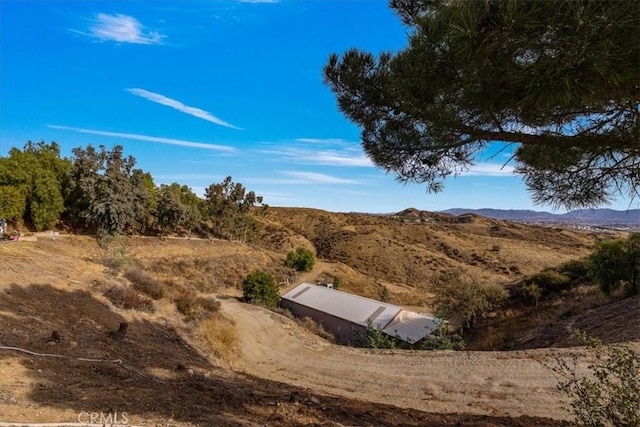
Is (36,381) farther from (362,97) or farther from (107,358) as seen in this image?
(362,97)

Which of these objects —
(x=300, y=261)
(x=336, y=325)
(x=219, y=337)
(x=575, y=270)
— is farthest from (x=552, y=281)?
(x=300, y=261)

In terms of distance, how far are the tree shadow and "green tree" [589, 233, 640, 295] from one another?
1771 cm

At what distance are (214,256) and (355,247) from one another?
25.1 meters

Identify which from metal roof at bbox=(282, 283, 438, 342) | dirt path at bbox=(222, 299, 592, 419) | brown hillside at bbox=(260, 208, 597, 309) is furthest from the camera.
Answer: brown hillside at bbox=(260, 208, 597, 309)

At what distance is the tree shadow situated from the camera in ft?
17.2

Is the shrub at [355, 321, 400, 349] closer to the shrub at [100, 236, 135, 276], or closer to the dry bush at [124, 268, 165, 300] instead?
the dry bush at [124, 268, 165, 300]

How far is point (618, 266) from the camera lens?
19.9m

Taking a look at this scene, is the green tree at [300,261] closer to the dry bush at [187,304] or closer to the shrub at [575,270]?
the shrub at [575,270]

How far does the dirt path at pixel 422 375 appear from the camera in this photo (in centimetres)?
849

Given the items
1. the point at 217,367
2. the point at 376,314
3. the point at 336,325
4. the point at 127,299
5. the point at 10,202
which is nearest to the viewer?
the point at 217,367

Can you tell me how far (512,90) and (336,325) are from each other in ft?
67.4

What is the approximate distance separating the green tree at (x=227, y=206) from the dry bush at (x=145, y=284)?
99.0 ft

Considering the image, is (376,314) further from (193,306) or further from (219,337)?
(219,337)

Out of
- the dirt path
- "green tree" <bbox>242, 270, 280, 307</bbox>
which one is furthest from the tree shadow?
"green tree" <bbox>242, 270, 280, 307</bbox>
